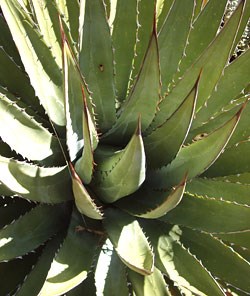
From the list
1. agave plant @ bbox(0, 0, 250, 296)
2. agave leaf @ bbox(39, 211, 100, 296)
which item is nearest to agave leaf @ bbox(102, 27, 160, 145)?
agave plant @ bbox(0, 0, 250, 296)

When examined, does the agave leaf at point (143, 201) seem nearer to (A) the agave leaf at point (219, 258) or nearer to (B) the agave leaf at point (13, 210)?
(A) the agave leaf at point (219, 258)

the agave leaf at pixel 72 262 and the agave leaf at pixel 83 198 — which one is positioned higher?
the agave leaf at pixel 83 198

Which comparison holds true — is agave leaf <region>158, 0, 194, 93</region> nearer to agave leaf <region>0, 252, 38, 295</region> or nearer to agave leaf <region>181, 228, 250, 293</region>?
agave leaf <region>181, 228, 250, 293</region>

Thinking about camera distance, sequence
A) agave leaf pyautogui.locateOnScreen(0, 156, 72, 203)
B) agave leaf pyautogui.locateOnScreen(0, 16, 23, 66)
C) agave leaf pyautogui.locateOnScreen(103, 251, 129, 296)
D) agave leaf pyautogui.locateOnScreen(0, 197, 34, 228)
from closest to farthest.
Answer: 1. agave leaf pyautogui.locateOnScreen(0, 156, 72, 203)
2. agave leaf pyautogui.locateOnScreen(103, 251, 129, 296)
3. agave leaf pyautogui.locateOnScreen(0, 197, 34, 228)
4. agave leaf pyautogui.locateOnScreen(0, 16, 23, 66)

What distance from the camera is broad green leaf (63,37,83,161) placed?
1.15m

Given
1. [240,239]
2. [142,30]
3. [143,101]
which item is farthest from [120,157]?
[142,30]

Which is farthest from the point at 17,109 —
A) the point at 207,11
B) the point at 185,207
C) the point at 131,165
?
the point at 207,11

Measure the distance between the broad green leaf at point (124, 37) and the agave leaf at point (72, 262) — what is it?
407mm

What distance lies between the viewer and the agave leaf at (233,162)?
137 centimetres

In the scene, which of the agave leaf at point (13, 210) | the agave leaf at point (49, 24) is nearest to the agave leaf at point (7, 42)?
the agave leaf at point (49, 24)

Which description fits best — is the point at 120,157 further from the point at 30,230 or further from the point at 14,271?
the point at 14,271

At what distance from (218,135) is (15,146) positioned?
1.51ft

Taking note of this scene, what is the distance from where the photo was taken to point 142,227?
130cm

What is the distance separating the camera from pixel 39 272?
1269mm
